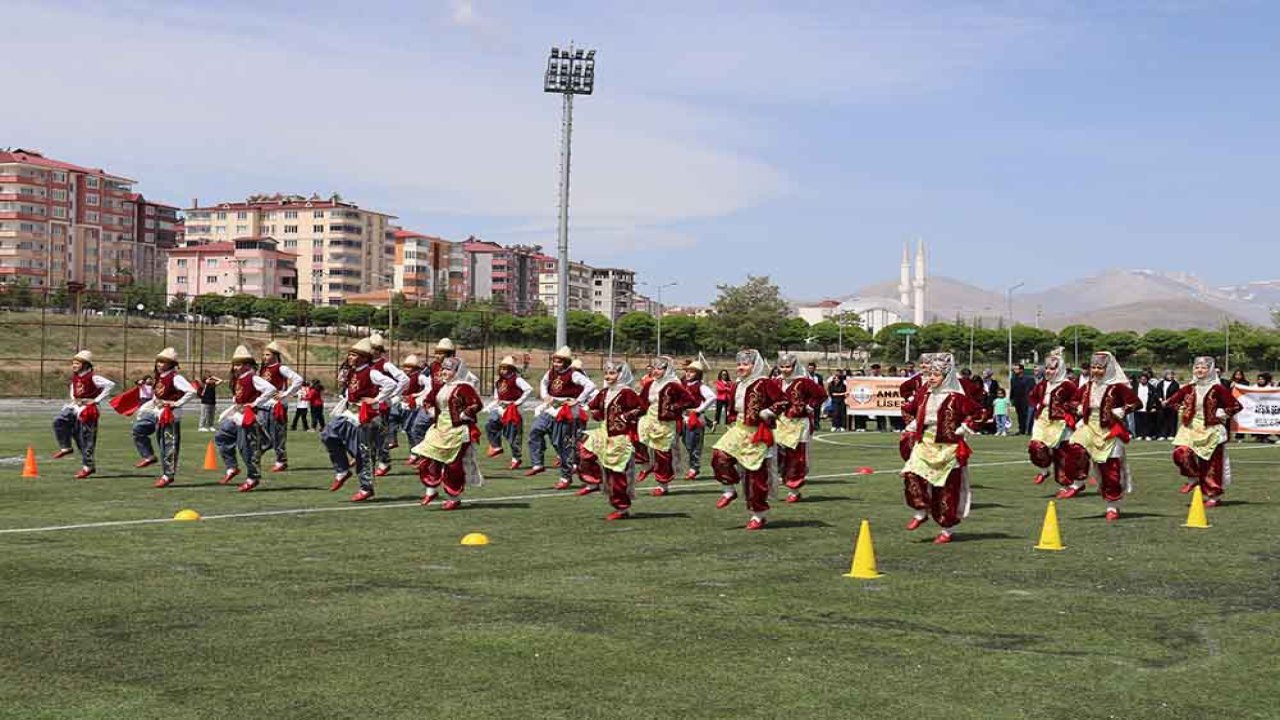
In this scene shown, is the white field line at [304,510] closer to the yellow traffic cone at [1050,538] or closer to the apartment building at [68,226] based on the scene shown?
the yellow traffic cone at [1050,538]

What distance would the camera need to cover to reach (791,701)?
767 centimetres

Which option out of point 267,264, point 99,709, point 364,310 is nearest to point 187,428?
point 99,709

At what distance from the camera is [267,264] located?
555 feet

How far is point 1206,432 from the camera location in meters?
19.0

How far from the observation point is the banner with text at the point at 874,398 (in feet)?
136

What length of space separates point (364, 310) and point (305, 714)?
94332 mm

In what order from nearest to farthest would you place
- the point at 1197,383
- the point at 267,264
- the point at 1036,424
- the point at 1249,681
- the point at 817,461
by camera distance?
the point at 1249,681
the point at 1197,383
the point at 1036,424
the point at 817,461
the point at 267,264

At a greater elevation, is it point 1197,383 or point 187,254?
point 187,254

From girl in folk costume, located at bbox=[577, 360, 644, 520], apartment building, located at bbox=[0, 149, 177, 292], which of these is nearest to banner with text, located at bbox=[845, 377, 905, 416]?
girl in folk costume, located at bbox=[577, 360, 644, 520]

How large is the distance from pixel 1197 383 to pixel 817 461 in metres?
9.18

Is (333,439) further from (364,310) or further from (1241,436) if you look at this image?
(364,310)

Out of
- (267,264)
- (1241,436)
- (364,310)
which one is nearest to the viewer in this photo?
(1241,436)

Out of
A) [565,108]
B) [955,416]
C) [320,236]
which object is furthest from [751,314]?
[955,416]

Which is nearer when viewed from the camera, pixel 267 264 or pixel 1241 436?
pixel 1241 436
